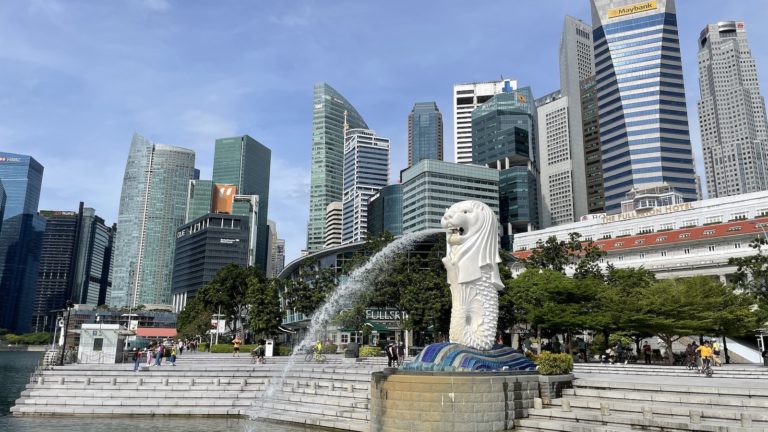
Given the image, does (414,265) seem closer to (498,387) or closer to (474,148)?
(498,387)

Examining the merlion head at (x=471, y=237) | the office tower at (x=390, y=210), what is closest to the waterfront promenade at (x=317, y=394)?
Answer: the merlion head at (x=471, y=237)

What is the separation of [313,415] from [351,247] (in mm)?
53318

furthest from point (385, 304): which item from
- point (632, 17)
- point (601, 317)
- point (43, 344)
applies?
point (43, 344)

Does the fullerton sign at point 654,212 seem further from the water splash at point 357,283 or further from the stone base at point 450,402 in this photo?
the stone base at point 450,402

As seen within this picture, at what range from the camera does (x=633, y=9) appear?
152 meters

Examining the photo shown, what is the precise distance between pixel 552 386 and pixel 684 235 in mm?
65417

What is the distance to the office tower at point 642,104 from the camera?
13962 centimetres

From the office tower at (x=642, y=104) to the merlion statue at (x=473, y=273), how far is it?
12751 centimetres

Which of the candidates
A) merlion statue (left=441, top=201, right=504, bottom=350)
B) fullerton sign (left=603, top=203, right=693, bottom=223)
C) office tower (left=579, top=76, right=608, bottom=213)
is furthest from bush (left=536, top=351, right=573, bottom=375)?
office tower (left=579, top=76, right=608, bottom=213)

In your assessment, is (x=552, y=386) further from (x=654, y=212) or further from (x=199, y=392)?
(x=654, y=212)

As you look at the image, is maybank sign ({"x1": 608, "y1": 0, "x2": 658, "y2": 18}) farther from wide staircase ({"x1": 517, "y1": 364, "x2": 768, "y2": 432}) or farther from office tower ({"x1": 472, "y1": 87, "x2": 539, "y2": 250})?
wide staircase ({"x1": 517, "y1": 364, "x2": 768, "y2": 432})

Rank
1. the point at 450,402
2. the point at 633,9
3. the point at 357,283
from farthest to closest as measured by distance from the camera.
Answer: the point at 633,9, the point at 357,283, the point at 450,402

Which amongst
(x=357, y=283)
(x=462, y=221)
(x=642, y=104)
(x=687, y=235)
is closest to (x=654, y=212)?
(x=687, y=235)

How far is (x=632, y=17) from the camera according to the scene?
497 feet
